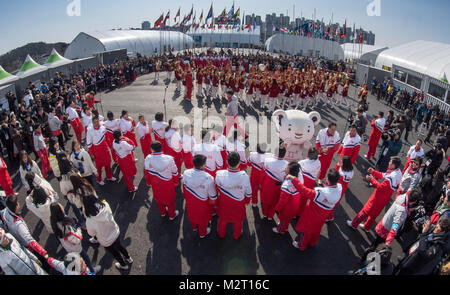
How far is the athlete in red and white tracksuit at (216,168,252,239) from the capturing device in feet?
14.6

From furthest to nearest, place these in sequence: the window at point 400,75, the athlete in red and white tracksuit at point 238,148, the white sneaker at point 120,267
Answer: the window at point 400,75
the athlete in red and white tracksuit at point 238,148
the white sneaker at point 120,267

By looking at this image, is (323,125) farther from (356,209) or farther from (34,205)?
(34,205)

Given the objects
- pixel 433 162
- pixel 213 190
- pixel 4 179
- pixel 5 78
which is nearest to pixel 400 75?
pixel 433 162

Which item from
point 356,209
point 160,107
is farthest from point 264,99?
point 356,209

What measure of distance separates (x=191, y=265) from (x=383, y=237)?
11.6ft

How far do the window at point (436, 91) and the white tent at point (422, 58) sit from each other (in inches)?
56.1

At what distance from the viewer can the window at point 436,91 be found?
14489mm

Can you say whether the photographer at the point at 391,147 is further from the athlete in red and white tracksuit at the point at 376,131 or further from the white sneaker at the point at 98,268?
the white sneaker at the point at 98,268

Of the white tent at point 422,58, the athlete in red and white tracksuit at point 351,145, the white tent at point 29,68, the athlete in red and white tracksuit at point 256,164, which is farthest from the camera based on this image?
the white tent at point 422,58

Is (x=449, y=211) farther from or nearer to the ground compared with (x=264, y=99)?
nearer to the ground

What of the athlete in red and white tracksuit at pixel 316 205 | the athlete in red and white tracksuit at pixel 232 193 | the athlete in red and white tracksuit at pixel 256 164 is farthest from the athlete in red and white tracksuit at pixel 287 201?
the athlete in red and white tracksuit at pixel 256 164

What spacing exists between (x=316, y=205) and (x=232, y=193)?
4.73 ft
